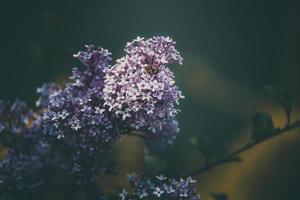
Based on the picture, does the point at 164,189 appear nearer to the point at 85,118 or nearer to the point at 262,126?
the point at 85,118

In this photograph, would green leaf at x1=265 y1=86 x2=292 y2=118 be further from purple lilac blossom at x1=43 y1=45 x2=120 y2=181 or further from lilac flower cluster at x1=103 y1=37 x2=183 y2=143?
purple lilac blossom at x1=43 y1=45 x2=120 y2=181

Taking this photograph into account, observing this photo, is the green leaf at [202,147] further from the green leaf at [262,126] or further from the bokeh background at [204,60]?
the bokeh background at [204,60]

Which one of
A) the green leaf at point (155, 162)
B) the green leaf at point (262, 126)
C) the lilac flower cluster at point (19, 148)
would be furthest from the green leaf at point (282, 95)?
the lilac flower cluster at point (19, 148)

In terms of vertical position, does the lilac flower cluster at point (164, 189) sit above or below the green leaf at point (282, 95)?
below

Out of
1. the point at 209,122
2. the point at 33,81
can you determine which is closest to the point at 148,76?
the point at 33,81

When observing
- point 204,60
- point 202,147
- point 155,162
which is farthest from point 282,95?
point 204,60

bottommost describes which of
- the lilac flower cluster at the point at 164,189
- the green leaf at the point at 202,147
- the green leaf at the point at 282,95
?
the lilac flower cluster at the point at 164,189
